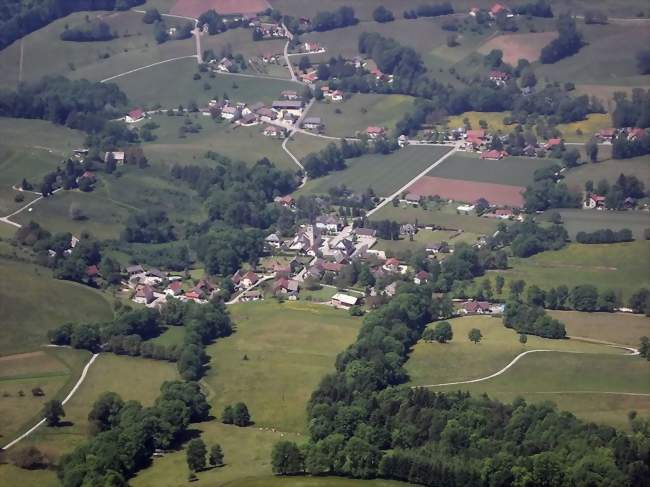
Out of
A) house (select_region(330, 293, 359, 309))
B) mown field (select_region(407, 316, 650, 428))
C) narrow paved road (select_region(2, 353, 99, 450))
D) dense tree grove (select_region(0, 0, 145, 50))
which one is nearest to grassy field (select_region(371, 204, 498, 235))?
house (select_region(330, 293, 359, 309))

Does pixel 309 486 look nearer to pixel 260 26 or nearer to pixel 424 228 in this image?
pixel 424 228

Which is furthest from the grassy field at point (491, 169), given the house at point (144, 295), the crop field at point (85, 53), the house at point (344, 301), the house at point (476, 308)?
the crop field at point (85, 53)

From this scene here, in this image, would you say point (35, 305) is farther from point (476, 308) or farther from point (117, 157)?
point (117, 157)

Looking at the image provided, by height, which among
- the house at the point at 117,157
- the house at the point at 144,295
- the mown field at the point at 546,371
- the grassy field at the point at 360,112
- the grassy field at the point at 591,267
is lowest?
the grassy field at the point at 360,112

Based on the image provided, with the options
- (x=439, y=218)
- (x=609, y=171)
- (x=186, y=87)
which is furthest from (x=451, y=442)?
(x=186, y=87)

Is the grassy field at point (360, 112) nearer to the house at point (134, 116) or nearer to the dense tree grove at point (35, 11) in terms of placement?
the house at point (134, 116)

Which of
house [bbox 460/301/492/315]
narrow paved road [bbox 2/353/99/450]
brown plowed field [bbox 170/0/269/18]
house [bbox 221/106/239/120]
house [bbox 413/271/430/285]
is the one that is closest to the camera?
narrow paved road [bbox 2/353/99/450]

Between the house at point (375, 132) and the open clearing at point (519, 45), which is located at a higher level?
the open clearing at point (519, 45)

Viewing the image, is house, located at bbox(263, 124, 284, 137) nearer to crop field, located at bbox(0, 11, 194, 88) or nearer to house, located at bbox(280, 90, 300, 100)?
house, located at bbox(280, 90, 300, 100)

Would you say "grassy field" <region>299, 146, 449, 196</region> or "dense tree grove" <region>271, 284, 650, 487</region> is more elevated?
"dense tree grove" <region>271, 284, 650, 487</region>
